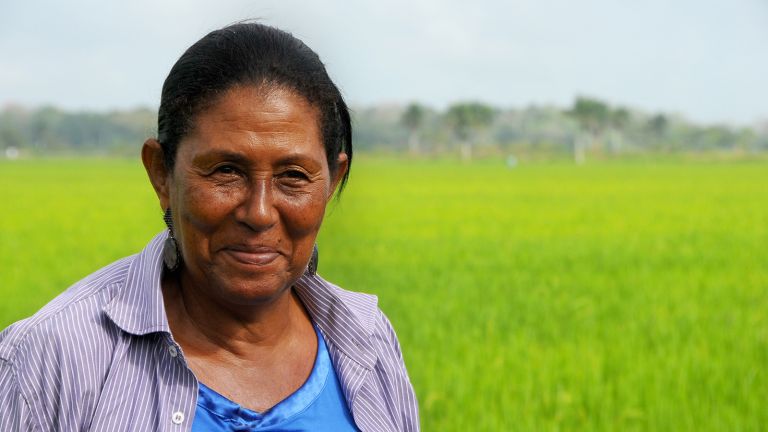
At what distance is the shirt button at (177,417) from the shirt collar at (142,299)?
0.41 feet

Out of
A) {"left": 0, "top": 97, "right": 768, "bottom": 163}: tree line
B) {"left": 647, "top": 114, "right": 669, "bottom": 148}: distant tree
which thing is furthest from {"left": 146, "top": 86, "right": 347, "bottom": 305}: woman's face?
{"left": 647, "top": 114, "right": 669, "bottom": 148}: distant tree

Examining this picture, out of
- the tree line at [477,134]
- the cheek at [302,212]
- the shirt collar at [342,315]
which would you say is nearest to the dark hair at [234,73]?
the cheek at [302,212]

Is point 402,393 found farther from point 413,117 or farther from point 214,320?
point 413,117

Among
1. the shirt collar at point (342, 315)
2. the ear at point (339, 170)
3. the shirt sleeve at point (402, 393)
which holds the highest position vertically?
the ear at point (339, 170)

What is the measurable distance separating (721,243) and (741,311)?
5.61m

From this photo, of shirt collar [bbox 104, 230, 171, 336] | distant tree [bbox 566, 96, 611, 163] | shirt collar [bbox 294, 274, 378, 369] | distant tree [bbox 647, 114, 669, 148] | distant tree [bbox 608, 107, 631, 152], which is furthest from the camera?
distant tree [bbox 647, 114, 669, 148]

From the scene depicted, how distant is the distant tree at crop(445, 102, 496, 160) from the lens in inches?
4313

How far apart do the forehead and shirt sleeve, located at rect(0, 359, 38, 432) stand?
0.42 metres

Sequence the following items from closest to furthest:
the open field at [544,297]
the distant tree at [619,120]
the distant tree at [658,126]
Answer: the open field at [544,297] < the distant tree at [619,120] < the distant tree at [658,126]

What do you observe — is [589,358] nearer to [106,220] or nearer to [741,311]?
[741,311]

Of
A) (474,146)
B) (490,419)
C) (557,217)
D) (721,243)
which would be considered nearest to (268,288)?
(490,419)

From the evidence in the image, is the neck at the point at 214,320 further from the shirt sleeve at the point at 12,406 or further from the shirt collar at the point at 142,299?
the shirt sleeve at the point at 12,406

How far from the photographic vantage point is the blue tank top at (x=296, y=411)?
55.7 inches

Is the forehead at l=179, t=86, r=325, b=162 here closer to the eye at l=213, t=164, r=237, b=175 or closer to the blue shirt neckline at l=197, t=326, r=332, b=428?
the eye at l=213, t=164, r=237, b=175
